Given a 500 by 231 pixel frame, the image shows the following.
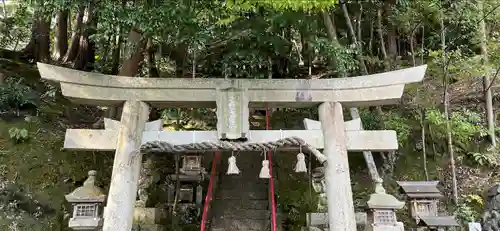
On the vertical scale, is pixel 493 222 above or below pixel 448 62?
below

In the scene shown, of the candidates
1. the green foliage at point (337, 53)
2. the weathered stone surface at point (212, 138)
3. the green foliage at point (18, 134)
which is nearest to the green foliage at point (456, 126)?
the green foliage at point (337, 53)

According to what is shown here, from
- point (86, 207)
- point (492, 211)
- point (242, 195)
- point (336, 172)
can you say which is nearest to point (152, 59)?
point (242, 195)

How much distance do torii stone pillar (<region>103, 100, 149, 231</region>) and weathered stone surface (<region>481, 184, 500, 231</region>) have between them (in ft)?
21.8

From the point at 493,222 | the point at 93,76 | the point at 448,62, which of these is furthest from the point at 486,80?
the point at 93,76

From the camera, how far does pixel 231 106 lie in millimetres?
5605

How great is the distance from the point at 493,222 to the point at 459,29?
501cm

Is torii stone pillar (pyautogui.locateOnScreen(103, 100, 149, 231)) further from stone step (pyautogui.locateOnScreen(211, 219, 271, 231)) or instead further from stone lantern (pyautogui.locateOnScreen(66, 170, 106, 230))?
stone step (pyautogui.locateOnScreen(211, 219, 271, 231))

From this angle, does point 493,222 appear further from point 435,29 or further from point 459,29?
point 435,29

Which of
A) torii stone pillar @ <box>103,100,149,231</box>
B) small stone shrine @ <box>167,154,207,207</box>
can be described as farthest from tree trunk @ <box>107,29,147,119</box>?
small stone shrine @ <box>167,154,207,207</box>

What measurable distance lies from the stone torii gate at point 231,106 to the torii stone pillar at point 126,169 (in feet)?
0.04

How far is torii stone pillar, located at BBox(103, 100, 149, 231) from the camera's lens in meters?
5.20

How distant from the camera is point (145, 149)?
5.41m

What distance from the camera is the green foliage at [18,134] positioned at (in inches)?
322

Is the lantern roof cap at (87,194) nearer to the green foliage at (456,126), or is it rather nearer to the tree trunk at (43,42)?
the green foliage at (456,126)
